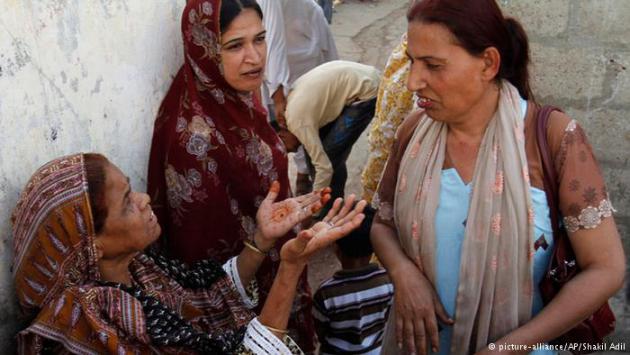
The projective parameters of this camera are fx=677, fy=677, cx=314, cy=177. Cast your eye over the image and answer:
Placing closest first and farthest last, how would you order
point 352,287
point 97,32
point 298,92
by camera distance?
point 97,32 < point 352,287 < point 298,92

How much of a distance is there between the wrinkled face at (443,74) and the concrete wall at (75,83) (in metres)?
1.00

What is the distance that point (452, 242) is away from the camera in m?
1.95

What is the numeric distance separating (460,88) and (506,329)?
69 centimetres

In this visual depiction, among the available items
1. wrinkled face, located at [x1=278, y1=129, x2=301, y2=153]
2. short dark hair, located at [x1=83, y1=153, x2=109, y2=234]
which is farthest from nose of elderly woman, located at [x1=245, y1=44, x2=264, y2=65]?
wrinkled face, located at [x1=278, y1=129, x2=301, y2=153]

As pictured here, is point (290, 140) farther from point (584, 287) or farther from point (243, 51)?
point (584, 287)

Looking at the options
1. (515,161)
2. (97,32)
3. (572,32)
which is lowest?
(515,161)

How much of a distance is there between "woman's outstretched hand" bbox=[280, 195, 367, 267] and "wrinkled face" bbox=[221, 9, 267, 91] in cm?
74

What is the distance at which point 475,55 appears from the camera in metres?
1.82

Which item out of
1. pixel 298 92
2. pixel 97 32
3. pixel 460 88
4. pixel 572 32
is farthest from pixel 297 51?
pixel 460 88

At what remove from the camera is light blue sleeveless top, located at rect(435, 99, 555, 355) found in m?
1.89

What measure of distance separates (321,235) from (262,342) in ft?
1.16

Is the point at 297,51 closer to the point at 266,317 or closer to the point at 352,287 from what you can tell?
the point at 352,287

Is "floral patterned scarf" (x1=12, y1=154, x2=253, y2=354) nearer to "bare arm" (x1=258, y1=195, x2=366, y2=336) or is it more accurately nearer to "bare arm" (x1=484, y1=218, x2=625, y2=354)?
"bare arm" (x1=258, y1=195, x2=366, y2=336)

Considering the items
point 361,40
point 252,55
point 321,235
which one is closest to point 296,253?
point 321,235
